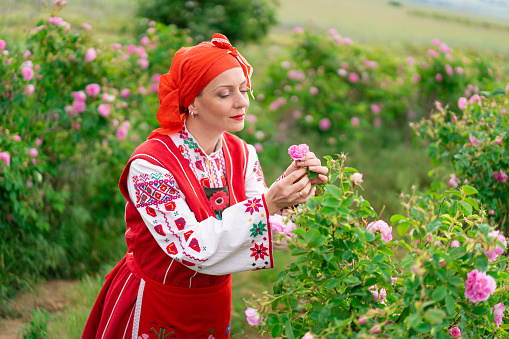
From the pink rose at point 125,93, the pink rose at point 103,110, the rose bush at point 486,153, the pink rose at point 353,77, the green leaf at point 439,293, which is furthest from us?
the pink rose at point 353,77

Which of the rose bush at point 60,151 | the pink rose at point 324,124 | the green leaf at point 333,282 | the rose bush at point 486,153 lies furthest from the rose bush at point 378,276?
the pink rose at point 324,124

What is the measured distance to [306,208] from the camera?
46.8 inches

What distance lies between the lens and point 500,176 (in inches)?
83.7

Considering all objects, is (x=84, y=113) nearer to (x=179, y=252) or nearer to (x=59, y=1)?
(x=59, y=1)

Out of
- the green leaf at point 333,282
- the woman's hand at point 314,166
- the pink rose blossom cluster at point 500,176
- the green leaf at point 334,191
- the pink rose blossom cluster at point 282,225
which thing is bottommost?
the pink rose blossom cluster at point 500,176

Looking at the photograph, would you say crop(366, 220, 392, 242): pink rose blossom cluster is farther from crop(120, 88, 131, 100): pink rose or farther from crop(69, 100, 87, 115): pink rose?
crop(120, 88, 131, 100): pink rose

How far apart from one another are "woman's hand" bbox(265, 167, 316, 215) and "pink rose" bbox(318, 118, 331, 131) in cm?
398

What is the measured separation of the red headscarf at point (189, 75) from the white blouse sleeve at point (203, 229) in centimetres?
19

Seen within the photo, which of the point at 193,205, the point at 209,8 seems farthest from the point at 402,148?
the point at 209,8

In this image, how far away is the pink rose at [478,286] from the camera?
1.05 meters

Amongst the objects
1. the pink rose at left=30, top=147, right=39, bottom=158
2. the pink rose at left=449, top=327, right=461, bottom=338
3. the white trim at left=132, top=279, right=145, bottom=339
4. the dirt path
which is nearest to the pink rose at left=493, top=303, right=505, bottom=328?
the pink rose at left=449, top=327, right=461, bottom=338

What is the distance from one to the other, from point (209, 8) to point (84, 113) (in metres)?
6.02

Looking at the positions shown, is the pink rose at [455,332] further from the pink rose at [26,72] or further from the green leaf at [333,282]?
the pink rose at [26,72]

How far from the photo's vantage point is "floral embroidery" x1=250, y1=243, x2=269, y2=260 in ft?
4.56
